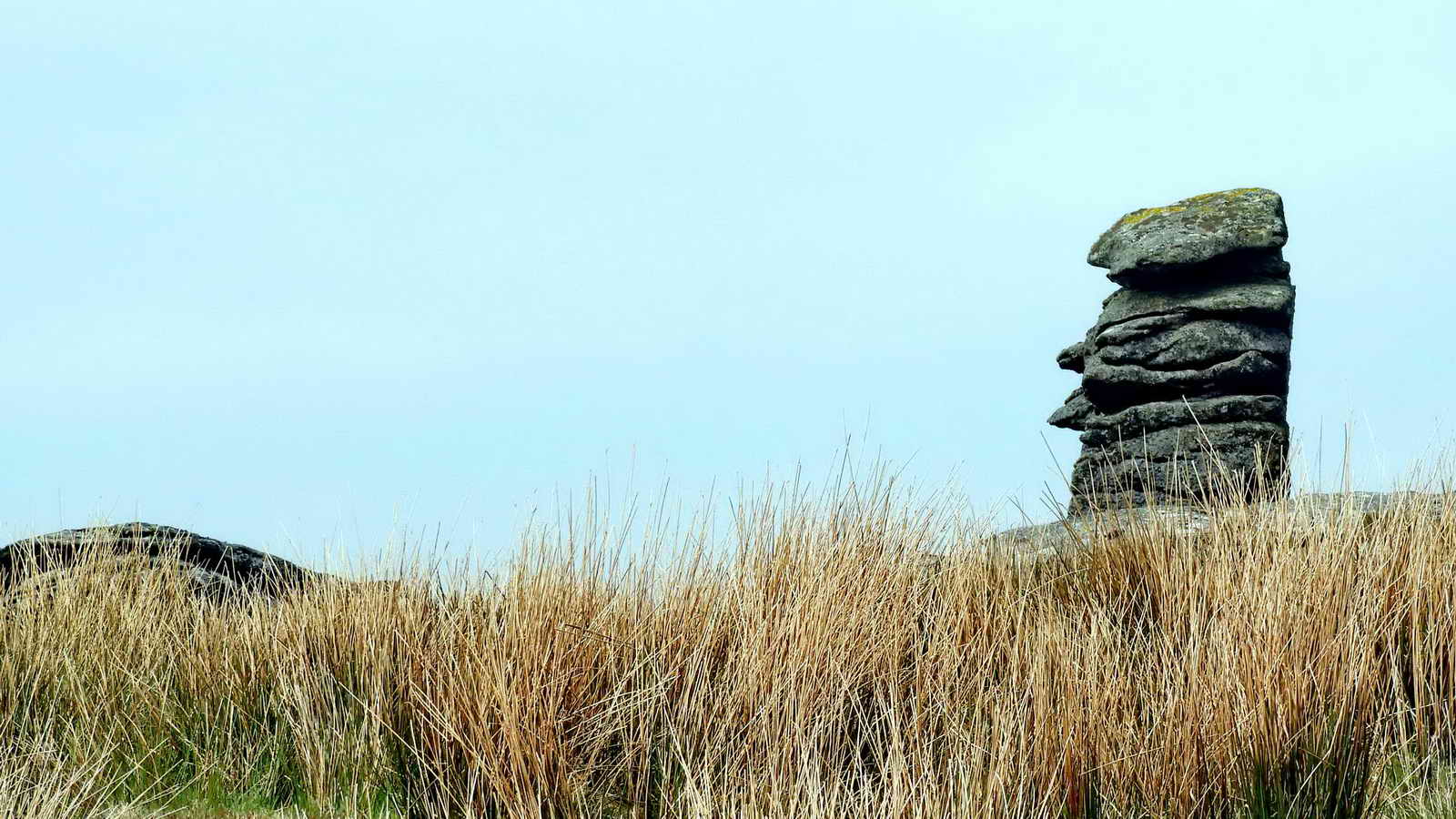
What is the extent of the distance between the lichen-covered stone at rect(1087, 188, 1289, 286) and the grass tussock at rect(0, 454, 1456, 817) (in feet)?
14.8

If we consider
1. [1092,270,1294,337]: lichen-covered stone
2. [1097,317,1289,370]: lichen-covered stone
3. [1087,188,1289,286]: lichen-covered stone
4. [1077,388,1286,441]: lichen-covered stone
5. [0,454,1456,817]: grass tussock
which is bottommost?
[0,454,1456,817]: grass tussock

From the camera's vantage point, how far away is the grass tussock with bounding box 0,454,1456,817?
3.91m

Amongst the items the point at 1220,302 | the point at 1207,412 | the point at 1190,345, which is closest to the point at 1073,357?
the point at 1190,345

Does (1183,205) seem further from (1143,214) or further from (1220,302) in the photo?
(1220,302)

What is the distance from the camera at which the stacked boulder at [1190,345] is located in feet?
32.6

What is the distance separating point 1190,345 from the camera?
1026 cm

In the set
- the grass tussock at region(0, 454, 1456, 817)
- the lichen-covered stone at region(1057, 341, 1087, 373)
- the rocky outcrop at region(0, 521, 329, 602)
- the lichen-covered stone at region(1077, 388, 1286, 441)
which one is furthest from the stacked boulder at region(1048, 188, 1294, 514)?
the rocky outcrop at region(0, 521, 329, 602)

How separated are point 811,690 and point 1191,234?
7.63 m

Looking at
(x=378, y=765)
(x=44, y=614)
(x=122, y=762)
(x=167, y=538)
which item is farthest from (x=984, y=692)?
(x=167, y=538)

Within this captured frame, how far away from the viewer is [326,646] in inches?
229

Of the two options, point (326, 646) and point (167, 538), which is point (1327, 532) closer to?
point (326, 646)

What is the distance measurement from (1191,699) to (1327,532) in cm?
189

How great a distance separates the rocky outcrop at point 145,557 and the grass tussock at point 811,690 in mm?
1506

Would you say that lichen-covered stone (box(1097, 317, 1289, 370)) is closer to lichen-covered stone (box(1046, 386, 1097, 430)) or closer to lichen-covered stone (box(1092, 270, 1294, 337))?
lichen-covered stone (box(1092, 270, 1294, 337))
